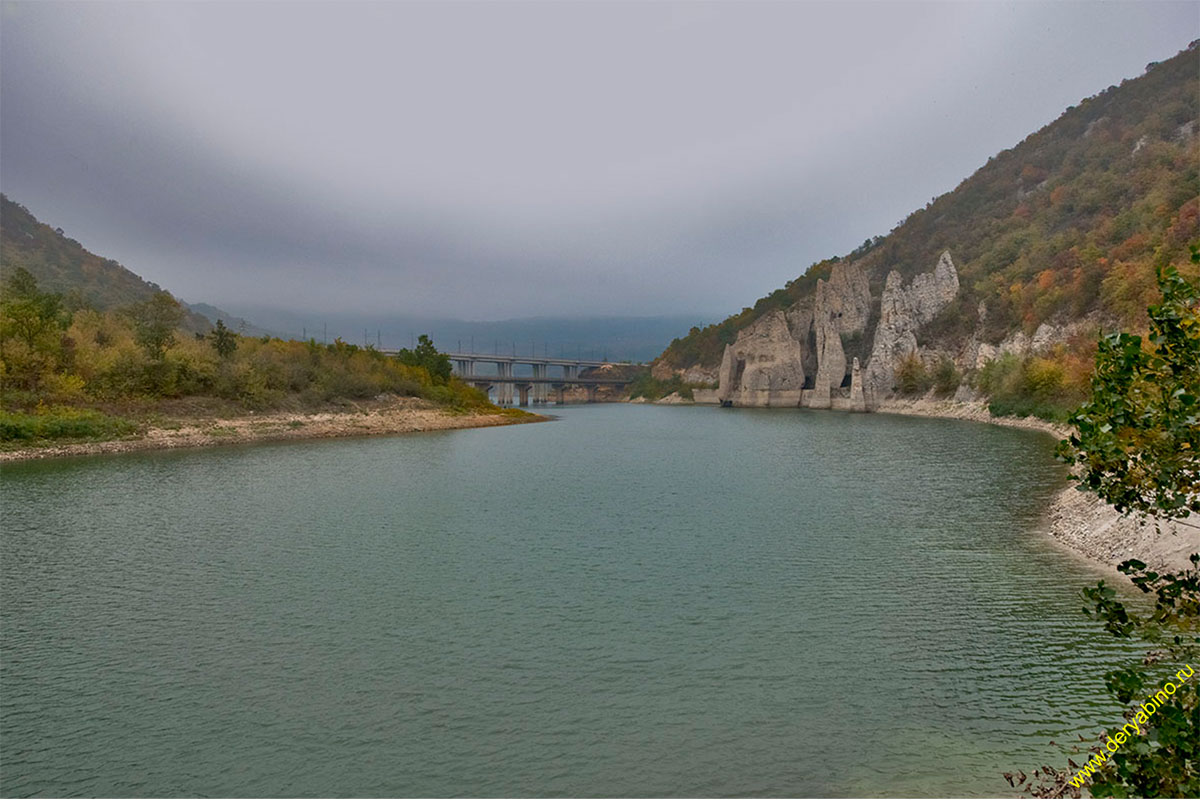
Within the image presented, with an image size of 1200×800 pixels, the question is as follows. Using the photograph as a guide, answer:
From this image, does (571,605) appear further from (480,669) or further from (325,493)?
(325,493)

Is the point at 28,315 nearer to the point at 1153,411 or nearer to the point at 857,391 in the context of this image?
the point at 1153,411

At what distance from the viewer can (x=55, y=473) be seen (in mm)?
34344

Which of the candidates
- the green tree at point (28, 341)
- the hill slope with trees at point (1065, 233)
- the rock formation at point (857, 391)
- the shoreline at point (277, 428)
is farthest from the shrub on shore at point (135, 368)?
the hill slope with trees at point (1065, 233)

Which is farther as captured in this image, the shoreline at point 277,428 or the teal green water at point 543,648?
the shoreline at point 277,428

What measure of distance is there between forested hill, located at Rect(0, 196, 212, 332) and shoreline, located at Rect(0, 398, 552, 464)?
67.3 meters

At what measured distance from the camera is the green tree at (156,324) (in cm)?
5566

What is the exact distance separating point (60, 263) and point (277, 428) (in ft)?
343

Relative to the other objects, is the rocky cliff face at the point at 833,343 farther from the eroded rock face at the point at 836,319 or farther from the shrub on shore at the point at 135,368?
the shrub on shore at the point at 135,368

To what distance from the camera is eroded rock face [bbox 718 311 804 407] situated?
12250cm

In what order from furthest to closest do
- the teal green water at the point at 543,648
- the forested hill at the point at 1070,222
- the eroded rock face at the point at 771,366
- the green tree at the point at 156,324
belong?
the eroded rock face at the point at 771,366 < the forested hill at the point at 1070,222 < the green tree at the point at 156,324 < the teal green water at the point at 543,648

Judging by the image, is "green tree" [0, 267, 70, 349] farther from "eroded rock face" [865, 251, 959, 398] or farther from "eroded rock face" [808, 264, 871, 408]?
"eroded rock face" [808, 264, 871, 408]

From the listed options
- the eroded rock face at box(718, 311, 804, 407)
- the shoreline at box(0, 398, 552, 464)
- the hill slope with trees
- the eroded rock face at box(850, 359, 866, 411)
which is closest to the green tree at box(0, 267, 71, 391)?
the shoreline at box(0, 398, 552, 464)

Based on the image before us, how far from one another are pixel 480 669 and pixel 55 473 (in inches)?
1391

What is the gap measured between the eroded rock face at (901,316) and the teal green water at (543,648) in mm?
78945
